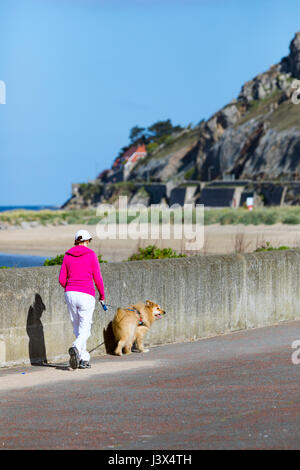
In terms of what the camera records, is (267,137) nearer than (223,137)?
Yes

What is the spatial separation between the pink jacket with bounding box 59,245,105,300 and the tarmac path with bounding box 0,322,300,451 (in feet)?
3.25

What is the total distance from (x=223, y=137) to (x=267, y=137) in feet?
51.2

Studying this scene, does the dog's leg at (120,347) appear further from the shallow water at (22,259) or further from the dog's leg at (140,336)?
the shallow water at (22,259)

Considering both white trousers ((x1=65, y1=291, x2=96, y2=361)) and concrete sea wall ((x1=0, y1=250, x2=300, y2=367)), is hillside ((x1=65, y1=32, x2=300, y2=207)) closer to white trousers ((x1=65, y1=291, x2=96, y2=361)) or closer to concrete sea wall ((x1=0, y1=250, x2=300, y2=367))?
concrete sea wall ((x1=0, y1=250, x2=300, y2=367))

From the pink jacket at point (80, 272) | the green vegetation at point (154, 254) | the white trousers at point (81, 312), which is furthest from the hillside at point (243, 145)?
the white trousers at point (81, 312)

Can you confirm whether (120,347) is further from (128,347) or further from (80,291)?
(80,291)

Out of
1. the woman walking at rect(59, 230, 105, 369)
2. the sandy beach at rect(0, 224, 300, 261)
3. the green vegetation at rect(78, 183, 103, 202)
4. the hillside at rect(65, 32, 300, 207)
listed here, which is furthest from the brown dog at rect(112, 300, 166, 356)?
the green vegetation at rect(78, 183, 103, 202)

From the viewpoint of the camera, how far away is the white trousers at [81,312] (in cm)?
993

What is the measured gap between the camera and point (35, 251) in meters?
45.2

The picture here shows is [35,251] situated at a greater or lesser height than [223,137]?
lesser

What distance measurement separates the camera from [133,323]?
430 inches

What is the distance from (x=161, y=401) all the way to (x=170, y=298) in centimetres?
396

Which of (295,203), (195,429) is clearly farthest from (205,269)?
(295,203)
